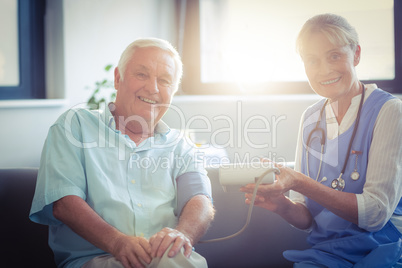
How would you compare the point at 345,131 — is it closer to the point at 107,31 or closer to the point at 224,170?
the point at 224,170

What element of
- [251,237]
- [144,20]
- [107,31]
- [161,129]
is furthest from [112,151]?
[144,20]

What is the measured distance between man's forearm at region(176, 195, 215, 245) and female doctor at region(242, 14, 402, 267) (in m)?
0.17

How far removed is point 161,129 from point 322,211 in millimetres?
634

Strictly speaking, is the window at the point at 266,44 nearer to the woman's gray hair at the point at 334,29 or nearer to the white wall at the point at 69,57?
the white wall at the point at 69,57

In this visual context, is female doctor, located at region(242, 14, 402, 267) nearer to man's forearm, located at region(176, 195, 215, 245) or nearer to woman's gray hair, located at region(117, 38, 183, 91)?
man's forearm, located at region(176, 195, 215, 245)

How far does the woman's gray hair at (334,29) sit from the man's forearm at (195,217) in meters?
Answer: 0.64

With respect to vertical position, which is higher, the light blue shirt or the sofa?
the light blue shirt

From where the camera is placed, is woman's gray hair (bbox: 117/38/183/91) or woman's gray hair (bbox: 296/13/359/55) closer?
woman's gray hair (bbox: 296/13/359/55)

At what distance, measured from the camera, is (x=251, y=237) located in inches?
66.2

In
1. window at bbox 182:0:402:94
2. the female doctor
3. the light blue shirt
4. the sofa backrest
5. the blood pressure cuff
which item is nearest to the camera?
the female doctor

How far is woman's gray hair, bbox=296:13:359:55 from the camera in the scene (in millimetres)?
1320

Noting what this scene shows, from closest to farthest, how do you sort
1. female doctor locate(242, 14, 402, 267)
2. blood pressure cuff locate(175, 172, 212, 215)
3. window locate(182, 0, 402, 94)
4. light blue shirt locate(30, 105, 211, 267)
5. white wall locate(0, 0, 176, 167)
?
1. female doctor locate(242, 14, 402, 267)
2. light blue shirt locate(30, 105, 211, 267)
3. blood pressure cuff locate(175, 172, 212, 215)
4. white wall locate(0, 0, 176, 167)
5. window locate(182, 0, 402, 94)

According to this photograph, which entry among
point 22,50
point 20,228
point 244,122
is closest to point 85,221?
point 20,228

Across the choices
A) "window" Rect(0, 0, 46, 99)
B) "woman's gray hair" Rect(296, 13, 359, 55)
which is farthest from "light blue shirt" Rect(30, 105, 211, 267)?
"window" Rect(0, 0, 46, 99)
